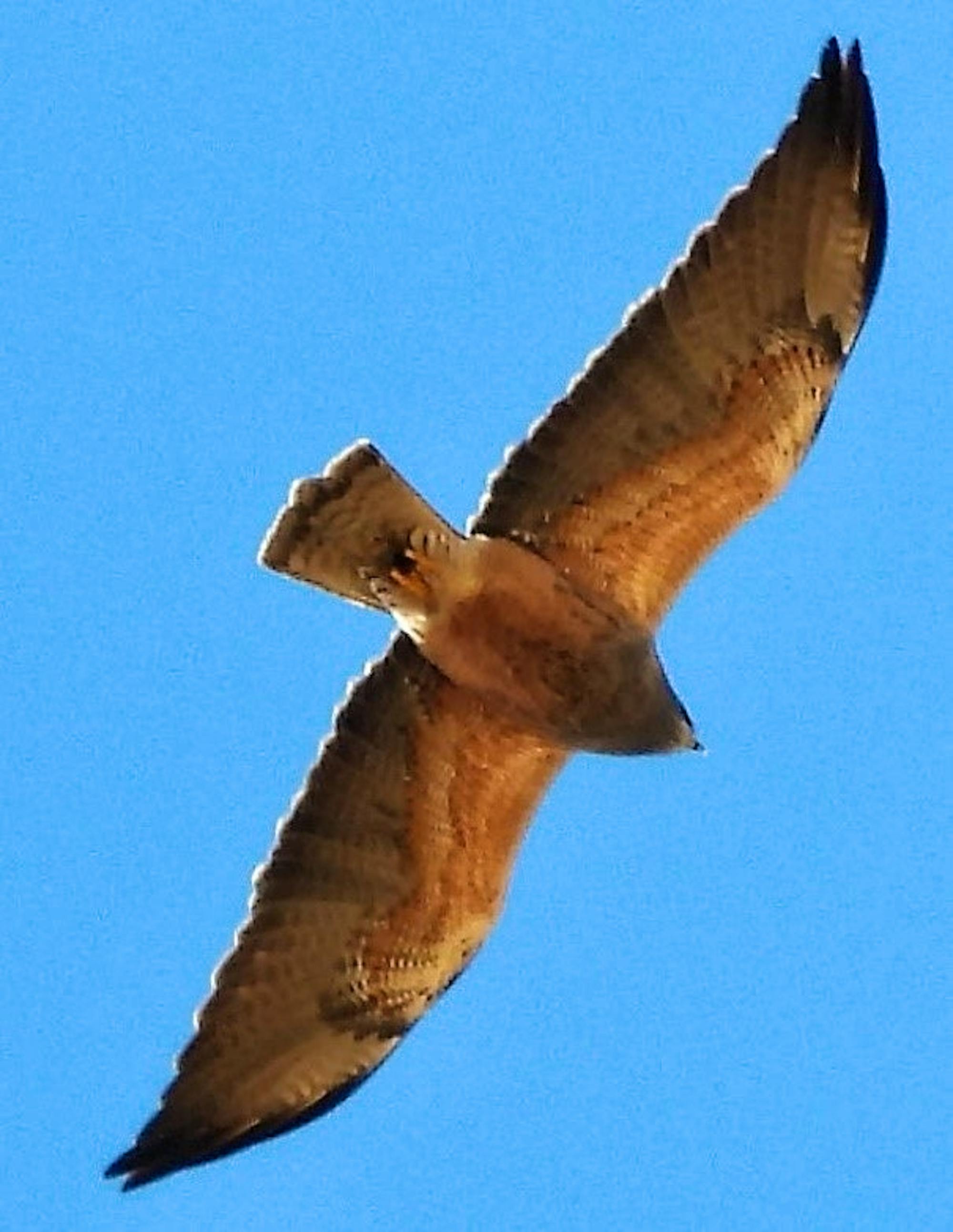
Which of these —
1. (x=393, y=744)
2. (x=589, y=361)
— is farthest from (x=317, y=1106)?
(x=589, y=361)

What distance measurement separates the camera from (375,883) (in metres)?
11.0

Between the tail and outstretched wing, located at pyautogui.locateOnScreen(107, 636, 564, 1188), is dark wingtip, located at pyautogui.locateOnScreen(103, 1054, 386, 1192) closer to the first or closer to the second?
outstretched wing, located at pyautogui.locateOnScreen(107, 636, 564, 1188)

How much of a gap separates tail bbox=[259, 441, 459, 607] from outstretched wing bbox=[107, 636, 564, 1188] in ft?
1.53

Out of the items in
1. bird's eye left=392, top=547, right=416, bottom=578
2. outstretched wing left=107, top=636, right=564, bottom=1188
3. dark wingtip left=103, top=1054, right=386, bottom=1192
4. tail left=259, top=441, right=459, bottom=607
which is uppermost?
tail left=259, top=441, right=459, bottom=607

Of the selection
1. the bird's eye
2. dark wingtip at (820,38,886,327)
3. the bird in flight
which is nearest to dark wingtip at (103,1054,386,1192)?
the bird in flight

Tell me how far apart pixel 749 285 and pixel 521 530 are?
1189 mm

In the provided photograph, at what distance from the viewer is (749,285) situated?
34.6 feet

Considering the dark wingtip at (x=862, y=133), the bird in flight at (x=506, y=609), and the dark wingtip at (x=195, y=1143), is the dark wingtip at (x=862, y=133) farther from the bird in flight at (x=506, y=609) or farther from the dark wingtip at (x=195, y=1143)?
the dark wingtip at (x=195, y=1143)

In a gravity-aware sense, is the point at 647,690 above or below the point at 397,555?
below

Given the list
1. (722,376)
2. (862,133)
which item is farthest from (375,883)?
(862,133)

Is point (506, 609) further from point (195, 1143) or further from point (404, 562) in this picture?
point (195, 1143)

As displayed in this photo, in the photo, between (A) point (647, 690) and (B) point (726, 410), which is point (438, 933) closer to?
(A) point (647, 690)

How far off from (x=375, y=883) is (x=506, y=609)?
117 centimetres

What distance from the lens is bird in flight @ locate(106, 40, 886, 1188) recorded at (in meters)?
10.5
